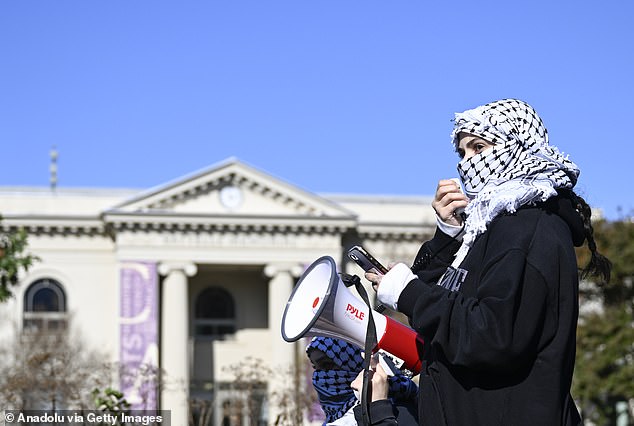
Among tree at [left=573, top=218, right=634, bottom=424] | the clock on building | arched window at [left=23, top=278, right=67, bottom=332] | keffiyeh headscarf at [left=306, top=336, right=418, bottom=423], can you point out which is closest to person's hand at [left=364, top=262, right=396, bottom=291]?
keffiyeh headscarf at [left=306, top=336, right=418, bottom=423]

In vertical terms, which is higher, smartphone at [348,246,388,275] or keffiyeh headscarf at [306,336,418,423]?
smartphone at [348,246,388,275]

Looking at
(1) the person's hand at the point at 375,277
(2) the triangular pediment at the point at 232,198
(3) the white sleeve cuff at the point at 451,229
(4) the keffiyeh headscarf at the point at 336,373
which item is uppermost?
(2) the triangular pediment at the point at 232,198

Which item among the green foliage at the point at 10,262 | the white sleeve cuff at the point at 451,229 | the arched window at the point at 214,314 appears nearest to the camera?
the white sleeve cuff at the point at 451,229

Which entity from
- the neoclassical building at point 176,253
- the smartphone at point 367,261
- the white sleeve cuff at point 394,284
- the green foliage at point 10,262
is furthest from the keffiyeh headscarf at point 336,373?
the neoclassical building at point 176,253

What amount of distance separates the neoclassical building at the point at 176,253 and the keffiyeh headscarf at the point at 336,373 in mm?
42594

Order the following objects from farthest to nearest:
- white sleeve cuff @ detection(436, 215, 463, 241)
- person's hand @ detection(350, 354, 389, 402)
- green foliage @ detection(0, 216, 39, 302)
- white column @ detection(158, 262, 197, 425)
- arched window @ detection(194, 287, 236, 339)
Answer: arched window @ detection(194, 287, 236, 339) < white column @ detection(158, 262, 197, 425) < green foliage @ detection(0, 216, 39, 302) < white sleeve cuff @ detection(436, 215, 463, 241) < person's hand @ detection(350, 354, 389, 402)

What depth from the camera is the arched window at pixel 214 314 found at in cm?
5025

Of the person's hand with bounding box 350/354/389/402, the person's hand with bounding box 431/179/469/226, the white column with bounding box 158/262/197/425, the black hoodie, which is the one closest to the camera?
the black hoodie

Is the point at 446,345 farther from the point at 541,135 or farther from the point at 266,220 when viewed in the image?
the point at 266,220

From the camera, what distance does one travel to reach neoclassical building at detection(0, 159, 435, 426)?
156 ft

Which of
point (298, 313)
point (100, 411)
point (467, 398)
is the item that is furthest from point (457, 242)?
point (100, 411)

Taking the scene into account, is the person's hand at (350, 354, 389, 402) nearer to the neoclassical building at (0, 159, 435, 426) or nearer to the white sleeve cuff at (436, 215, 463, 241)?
the white sleeve cuff at (436, 215, 463, 241)

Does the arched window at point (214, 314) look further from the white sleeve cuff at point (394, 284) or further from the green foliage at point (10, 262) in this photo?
the white sleeve cuff at point (394, 284)

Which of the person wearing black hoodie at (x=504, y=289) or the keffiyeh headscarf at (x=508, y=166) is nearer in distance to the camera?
the person wearing black hoodie at (x=504, y=289)
